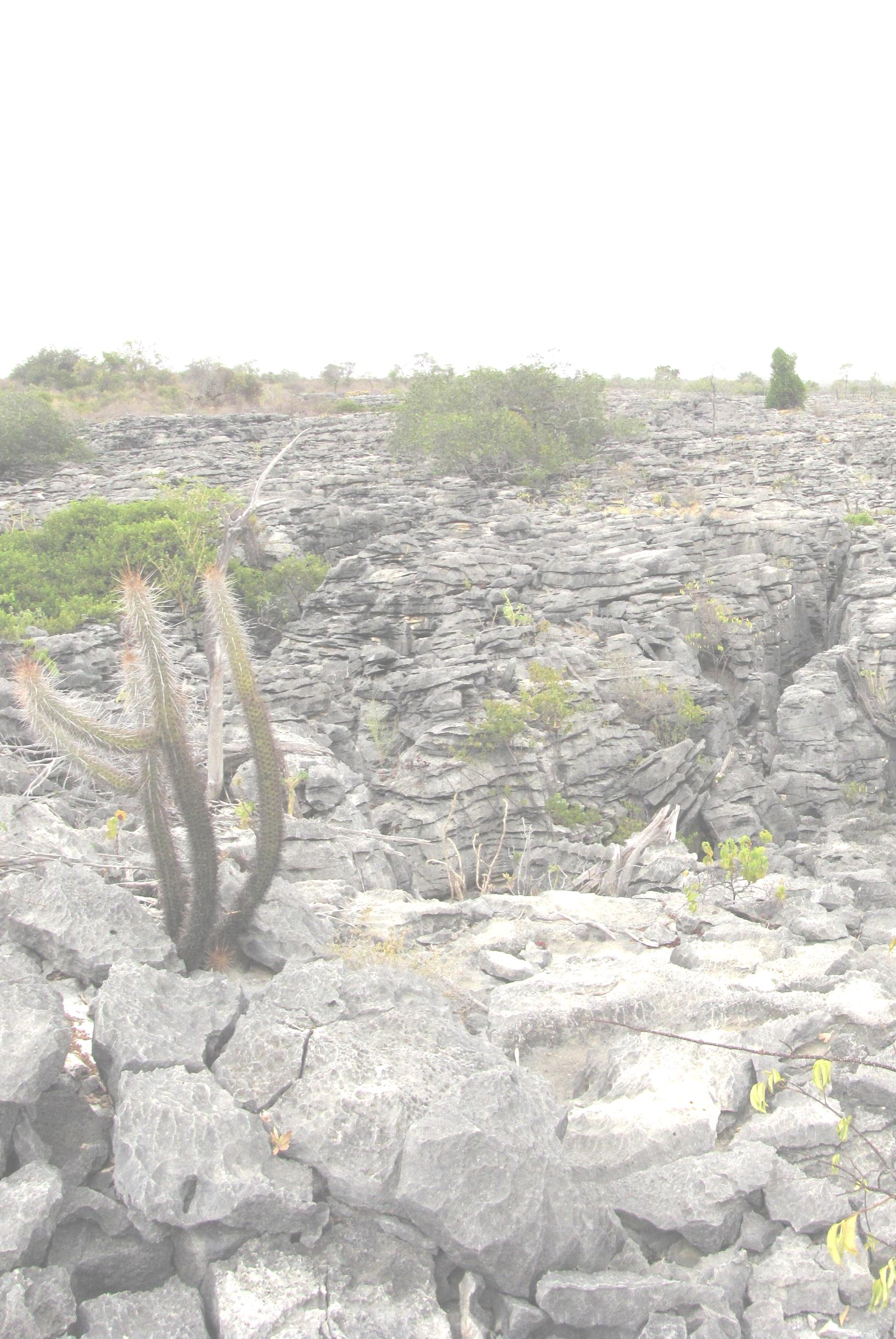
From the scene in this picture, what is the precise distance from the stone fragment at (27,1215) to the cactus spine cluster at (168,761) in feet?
6.34

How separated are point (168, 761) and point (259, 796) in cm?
68

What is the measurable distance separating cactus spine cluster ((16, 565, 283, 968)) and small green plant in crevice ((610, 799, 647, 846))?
25.7 ft

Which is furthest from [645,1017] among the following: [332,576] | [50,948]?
[332,576]

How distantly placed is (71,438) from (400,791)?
2312 centimetres

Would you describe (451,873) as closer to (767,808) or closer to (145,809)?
(145,809)

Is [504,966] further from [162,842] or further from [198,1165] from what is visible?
[198,1165]

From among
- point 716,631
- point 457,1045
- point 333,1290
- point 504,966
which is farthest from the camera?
point 716,631

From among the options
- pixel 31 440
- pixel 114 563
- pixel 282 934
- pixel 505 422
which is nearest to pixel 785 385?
pixel 505 422

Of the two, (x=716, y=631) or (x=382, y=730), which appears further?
(x=716, y=631)

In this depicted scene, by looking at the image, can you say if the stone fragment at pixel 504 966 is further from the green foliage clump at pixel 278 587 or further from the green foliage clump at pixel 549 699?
the green foliage clump at pixel 278 587

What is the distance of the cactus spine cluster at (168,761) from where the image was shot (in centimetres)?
477

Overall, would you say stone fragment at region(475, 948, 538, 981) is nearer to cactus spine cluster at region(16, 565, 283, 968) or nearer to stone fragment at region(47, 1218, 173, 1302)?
cactus spine cluster at region(16, 565, 283, 968)

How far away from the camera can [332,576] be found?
714 inches

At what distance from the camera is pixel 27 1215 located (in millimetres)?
2842
